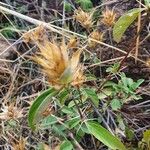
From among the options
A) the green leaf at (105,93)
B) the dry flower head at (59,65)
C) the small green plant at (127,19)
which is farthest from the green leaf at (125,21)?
the dry flower head at (59,65)

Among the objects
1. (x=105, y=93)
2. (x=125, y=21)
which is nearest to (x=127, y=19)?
(x=125, y=21)

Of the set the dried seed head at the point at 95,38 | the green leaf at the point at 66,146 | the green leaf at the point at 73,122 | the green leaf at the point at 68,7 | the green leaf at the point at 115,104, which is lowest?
the green leaf at the point at 66,146

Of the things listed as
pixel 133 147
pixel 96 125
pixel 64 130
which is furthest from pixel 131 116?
pixel 96 125

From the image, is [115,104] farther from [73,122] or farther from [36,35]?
[36,35]

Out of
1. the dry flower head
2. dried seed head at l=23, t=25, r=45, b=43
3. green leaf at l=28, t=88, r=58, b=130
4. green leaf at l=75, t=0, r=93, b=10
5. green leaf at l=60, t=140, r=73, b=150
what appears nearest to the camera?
the dry flower head

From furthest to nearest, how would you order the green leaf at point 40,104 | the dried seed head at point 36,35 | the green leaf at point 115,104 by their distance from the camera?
the dried seed head at point 36,35
the green leaf at point 115,104
the green leaf at point 40,104

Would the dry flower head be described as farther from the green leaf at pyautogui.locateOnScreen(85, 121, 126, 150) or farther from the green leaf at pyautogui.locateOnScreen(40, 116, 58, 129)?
the green leaf at pyautogui.locateOnScreen(40, 116, 58, 129)

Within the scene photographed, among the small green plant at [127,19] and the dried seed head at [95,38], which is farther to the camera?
the dried seed head at [95,38]

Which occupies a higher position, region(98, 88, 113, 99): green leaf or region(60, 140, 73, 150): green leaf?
region(98, 88, 113, 99): green leaf

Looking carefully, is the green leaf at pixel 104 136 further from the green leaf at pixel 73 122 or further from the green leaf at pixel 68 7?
the green leaf at pixel 68 7

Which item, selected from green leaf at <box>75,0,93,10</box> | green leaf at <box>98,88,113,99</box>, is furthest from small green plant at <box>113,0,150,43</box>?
green leaf at <box>75,0,93,10</box>

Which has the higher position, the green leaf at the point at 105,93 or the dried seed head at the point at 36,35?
the dried seed head at the point at 36,35

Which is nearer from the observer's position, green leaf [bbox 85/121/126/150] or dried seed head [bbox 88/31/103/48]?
green leaf [bbox 85/121/126/150]
